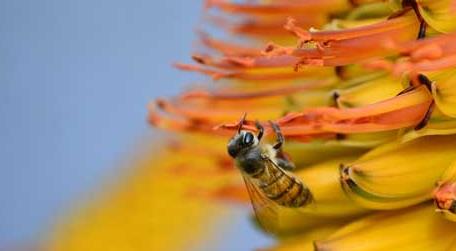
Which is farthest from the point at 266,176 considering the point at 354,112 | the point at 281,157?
the point at 354,112

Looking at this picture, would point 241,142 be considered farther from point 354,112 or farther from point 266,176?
point 354,112

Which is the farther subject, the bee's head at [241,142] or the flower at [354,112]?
the bee's head at [241,142]

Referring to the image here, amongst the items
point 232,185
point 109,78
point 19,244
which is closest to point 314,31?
point 232,185

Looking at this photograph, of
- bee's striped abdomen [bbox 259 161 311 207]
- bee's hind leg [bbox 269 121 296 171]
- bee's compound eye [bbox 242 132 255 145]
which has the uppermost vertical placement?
bee's compound eye [bbox 242 132 255 145]

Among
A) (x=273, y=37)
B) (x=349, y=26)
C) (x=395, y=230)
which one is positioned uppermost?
(x=273, y=37)

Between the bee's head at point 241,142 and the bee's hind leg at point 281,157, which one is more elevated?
the bee's head at point 241,142

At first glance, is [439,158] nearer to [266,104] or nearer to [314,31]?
[314,31]
